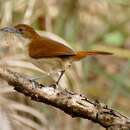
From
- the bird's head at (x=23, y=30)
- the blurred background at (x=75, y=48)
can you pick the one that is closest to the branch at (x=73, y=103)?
the bird's head at (x=23, y=30)

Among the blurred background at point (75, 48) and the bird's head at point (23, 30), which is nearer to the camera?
the bird's head at point (23, 30)

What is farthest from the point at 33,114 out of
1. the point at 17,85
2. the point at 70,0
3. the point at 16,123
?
the point at 17,85

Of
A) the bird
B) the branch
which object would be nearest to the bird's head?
the bird

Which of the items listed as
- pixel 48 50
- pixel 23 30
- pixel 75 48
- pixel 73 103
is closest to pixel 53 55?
pixel 48 50

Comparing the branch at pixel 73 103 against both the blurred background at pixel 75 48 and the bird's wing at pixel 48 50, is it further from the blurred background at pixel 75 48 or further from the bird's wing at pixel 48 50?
the blurred background at pixel 75 48

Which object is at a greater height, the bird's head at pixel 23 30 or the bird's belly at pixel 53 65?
the bird's head at pixel 23 30

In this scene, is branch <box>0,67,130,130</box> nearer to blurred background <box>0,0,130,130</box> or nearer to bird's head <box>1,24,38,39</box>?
bird's head <box>1,24,38,39</box>
